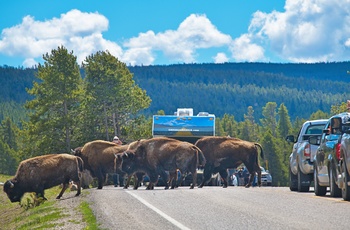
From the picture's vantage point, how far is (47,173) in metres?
24.4

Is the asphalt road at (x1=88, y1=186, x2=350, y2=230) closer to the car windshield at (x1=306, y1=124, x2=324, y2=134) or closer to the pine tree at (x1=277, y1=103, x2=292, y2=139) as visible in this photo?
the car windshield at (x1=306, y1=124, x2=324, y2=134)

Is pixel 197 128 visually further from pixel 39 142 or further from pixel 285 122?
pixel 285 122

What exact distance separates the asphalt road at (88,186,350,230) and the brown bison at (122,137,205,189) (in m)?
7.56

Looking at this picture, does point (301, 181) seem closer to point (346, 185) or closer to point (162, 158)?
point (162, 158)

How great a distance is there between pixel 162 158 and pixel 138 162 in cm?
114

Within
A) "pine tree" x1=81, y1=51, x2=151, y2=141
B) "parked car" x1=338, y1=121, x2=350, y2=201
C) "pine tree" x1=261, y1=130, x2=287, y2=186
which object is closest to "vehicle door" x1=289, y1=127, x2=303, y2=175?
"parked car" x1=338, y1=121, x2=350, y2=201

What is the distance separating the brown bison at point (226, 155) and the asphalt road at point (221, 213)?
9178 millimetres

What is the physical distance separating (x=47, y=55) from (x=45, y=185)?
47.8 metres

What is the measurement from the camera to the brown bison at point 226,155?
28297 millimetres

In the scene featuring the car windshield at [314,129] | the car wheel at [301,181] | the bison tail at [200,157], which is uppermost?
the car windshield at [314,129]

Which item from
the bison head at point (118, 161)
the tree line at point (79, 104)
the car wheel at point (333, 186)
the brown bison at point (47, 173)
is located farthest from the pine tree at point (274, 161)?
the car wheel at point (333, 186)

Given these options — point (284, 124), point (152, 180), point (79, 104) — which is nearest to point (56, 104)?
point (79, 104)

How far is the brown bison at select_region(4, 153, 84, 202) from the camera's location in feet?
79.8

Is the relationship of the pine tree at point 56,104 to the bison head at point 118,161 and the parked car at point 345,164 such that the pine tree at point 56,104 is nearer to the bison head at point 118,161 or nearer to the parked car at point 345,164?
the bison head at point 118,161
